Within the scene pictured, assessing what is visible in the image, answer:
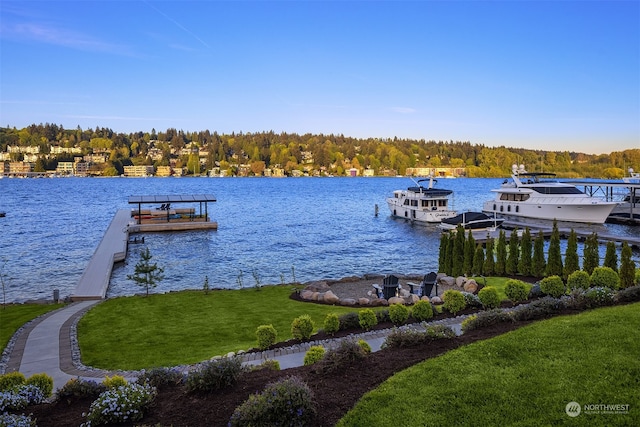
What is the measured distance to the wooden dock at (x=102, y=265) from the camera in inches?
813

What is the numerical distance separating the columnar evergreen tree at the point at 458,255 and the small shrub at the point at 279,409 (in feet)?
56.2

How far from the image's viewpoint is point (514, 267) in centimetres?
2073

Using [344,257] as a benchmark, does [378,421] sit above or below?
above

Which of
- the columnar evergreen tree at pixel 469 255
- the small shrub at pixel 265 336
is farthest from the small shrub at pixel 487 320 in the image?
the columnar evergreen tree at pixel 469 255

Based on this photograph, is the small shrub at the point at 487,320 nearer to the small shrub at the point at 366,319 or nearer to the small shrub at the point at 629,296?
the small shrub at the point at 366,319

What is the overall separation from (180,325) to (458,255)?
1338cm

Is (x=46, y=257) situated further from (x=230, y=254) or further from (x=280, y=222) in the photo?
(x=280, y=222)

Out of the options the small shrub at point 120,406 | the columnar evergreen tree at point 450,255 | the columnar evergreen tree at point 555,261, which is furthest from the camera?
the columnar evergreen tree at point 450,255

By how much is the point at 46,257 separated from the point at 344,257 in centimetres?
2099

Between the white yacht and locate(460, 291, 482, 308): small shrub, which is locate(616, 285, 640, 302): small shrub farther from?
the white yacht

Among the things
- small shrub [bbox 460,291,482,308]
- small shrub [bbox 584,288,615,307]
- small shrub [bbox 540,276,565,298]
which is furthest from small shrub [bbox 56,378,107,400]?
small shrub [bbox 540,276,565,298]

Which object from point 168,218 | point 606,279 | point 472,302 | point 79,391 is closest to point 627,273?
point 606,279

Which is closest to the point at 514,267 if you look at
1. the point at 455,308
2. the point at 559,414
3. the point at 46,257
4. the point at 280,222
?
the point at 455,308

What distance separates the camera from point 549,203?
5284 centimetres
